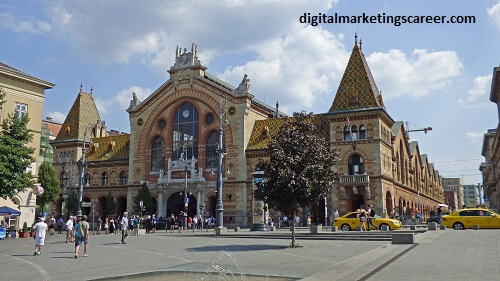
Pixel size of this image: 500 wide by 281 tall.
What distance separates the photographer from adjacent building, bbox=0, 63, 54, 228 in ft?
125

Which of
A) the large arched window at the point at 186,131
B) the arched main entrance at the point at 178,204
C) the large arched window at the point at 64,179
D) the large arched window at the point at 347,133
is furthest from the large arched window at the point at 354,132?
the large arched window at the point at 64,179

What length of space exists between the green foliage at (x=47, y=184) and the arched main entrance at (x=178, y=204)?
14.2 metres

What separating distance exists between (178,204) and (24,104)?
75.0 feet

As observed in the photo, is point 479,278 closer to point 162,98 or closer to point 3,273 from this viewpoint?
point 3,273

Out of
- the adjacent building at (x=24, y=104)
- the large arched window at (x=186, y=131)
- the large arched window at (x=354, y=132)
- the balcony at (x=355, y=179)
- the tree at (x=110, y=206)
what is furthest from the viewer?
the tree at (x=110, y=206)

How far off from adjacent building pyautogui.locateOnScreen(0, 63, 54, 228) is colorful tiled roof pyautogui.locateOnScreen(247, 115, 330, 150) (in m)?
23.0

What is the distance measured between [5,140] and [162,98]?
29.6 meters

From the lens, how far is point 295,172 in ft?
75.2

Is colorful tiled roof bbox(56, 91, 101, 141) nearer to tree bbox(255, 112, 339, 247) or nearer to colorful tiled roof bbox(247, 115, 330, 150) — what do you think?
colorful tiled roof bbox(247, 115, 330, 150)

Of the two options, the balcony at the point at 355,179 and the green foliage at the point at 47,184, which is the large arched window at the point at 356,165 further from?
the green foliage at the point at 47,184

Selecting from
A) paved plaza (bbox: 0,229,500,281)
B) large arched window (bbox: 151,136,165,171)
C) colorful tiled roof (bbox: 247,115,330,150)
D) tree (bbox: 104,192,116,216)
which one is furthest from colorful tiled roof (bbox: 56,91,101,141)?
paved plaza (bbox: 0,229,500,281)

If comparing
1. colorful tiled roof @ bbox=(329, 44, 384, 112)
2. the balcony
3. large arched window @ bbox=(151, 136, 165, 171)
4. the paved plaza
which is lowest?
the paved plaza

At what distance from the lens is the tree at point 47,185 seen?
55.6m

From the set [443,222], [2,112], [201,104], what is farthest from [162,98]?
[443,222]
